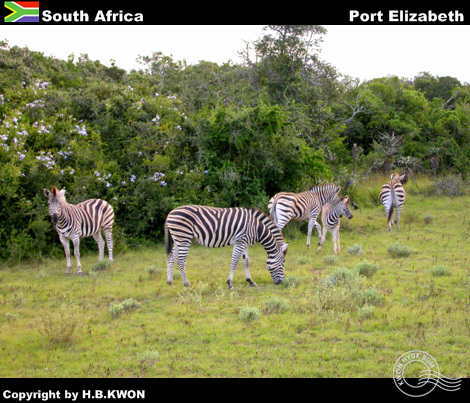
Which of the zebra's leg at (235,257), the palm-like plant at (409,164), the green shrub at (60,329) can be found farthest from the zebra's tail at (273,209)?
the palm-like plant at (409,164)

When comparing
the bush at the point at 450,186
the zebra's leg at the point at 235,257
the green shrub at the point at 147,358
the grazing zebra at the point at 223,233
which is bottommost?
the green shrub at the point at 147,358

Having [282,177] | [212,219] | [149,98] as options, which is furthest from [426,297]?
[149,98]

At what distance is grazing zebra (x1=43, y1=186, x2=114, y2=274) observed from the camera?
422 inches

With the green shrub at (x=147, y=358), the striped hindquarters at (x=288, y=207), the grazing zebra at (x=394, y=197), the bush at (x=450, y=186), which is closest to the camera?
the green shrub at (x=147, y=358)

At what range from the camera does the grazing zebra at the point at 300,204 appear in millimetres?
13586

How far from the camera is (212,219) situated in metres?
9.81

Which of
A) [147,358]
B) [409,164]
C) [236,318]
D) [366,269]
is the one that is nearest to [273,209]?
[366,269]

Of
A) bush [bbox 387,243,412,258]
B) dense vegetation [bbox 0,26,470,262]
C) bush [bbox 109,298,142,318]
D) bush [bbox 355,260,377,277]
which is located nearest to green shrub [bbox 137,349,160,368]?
bush [bbox 109,298,142,318]

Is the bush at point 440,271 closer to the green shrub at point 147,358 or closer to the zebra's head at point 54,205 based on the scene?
the green shrub at point 147,358

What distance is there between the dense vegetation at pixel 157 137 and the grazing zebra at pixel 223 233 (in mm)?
4180

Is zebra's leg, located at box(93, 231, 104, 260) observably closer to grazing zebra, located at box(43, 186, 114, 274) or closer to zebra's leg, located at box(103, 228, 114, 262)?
grazing zebra, located at box(43, 186, 114, 274)

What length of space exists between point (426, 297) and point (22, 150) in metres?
10.8
